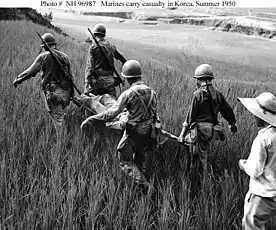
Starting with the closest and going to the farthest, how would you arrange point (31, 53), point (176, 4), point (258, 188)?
1. point (258, 188)
2. point (176, 4)
3. point (31, 53)

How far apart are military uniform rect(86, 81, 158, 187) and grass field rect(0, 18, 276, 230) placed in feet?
0.42

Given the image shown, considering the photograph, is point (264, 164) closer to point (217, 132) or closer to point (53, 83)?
point (217, 132)

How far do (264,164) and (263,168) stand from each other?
28mm

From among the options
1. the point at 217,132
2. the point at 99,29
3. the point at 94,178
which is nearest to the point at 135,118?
the point at 94,178

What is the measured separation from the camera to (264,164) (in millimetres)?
2090

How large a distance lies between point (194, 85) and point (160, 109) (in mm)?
1951

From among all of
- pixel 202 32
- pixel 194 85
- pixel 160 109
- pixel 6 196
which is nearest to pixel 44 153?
pixel 6 196

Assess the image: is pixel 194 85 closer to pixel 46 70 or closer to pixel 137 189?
pixel 46 70

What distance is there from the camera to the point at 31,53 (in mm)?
8477

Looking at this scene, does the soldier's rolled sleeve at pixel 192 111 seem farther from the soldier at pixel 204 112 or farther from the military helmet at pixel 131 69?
the military helmet at pixel 131 69

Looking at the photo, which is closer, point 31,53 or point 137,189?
point 137,189

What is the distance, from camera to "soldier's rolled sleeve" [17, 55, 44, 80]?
3.82 m

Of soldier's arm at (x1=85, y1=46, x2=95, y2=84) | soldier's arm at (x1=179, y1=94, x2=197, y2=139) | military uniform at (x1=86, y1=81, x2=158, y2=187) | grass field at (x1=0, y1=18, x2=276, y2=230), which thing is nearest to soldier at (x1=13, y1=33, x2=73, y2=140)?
grass field at (x1=0, y1=18, x2=276, y2=230)

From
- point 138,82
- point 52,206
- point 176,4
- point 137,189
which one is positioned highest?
point 176,4
